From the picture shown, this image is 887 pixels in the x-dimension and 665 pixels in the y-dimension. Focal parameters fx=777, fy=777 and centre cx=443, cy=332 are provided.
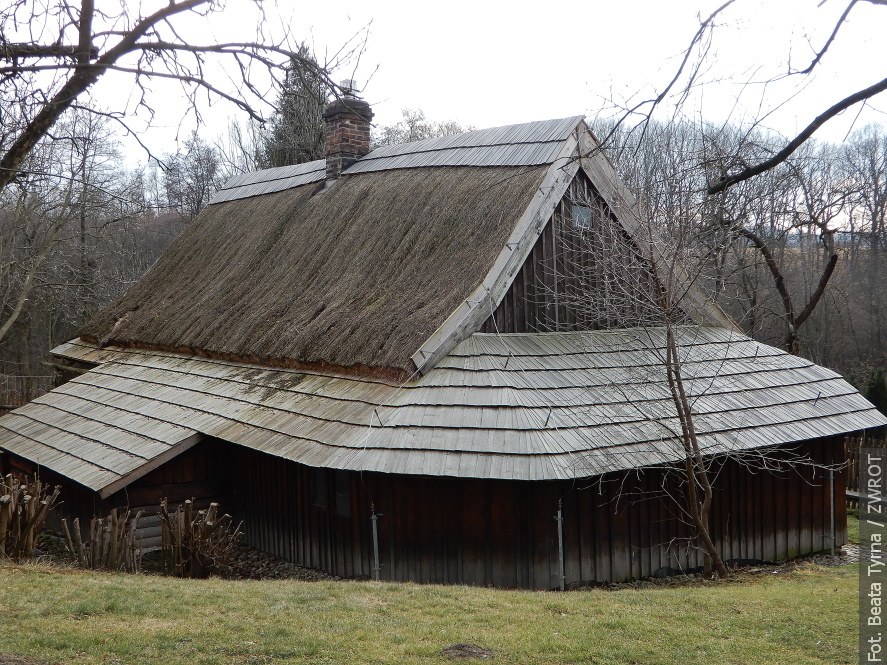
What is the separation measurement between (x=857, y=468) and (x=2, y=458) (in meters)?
18.4

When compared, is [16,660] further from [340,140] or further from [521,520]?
[340,140]

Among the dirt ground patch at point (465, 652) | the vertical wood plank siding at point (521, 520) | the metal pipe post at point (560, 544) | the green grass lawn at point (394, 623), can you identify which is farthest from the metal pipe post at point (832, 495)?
the dirt ground patch at point (465, 652)

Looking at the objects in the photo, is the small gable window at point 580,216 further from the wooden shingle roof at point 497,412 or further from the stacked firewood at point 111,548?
the stacked firewood at point 111,548

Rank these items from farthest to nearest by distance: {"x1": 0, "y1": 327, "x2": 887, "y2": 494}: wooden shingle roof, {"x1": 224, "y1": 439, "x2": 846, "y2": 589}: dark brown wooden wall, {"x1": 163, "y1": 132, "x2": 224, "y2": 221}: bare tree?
1. {"x1": 163, "y1": 132, "x2": 224, "y2": 221}: bare tree
2. {"x1": 224, "y1": 439, "x2": 846, "y2": 589}: dark brown wooden wall
3. {"x1": 0, "y1": 327, "x2": 887, "y2": 494}: wooden shingle roof

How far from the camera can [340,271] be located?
13273 millimetres

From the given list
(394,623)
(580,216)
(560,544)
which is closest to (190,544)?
(394,623)

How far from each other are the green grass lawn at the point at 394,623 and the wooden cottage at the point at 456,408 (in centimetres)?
123

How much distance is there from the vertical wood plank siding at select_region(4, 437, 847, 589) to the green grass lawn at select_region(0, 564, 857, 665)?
3.07 feet

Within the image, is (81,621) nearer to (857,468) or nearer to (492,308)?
(492,308)

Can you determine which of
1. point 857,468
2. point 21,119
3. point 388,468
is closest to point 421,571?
point 388,468

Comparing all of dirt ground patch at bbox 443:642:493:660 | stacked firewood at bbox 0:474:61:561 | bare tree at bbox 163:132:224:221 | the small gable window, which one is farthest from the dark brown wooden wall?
bare tree at bbox 163:132:224:221

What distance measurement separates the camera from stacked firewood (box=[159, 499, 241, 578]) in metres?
9.77

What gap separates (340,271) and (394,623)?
7504 mm

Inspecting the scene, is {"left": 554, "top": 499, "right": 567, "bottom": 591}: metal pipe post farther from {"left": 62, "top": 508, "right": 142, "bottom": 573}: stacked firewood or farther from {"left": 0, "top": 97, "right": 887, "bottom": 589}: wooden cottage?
{"left": 62, "top": 508, "right": 142, "bottom": 573}: stacked firewood
